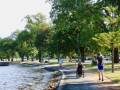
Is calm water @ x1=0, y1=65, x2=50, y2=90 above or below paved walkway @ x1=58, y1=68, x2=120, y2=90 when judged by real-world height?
below

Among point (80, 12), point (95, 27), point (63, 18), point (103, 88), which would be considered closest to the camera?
point (103, 88)

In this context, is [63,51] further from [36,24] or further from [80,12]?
[80,12]

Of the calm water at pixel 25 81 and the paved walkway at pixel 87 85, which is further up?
the paved walkway at pixel 87 85

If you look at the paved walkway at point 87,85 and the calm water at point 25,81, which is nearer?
the paved walkway at point 87,85

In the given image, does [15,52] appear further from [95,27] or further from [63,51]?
[95,27]

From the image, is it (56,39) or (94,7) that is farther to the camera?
(56,39)

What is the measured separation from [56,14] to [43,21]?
68.0 metres

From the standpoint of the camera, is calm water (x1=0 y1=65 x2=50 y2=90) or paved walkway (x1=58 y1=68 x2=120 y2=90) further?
calm water (x1=0 y1=65 x2=50 y2=90)

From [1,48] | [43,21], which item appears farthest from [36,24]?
[1,48]

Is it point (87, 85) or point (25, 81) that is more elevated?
point (87, 85)

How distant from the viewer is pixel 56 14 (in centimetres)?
5803

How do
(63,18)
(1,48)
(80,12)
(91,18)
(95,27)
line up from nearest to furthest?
1. (80,12)
2. (91,18)
3. (63,18)
4. (95,27)
5. (1,48)

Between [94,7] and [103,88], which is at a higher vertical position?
[94,7]

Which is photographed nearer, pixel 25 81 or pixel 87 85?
pixel 87 85
